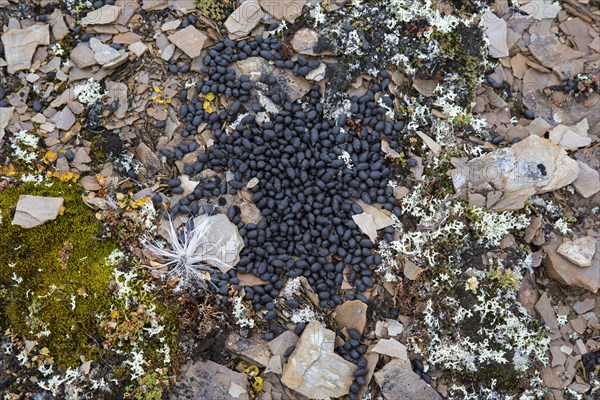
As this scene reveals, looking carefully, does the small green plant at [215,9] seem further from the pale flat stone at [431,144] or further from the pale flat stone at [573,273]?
the pale flat stone at [573,273]

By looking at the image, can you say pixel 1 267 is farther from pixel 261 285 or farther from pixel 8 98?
pixel 261 285

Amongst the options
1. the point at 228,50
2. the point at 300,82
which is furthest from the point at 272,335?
the point at 228,50

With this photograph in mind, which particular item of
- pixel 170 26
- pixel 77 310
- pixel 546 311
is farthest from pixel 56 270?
pixel 546 311

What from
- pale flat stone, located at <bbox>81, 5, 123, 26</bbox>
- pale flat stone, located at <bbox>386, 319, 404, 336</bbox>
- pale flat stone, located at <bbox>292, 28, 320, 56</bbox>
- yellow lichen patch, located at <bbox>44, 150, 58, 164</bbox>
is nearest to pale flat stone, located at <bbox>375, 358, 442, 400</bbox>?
pale flat stone, located at <bbox>386, 319, 404, 336</bbox>

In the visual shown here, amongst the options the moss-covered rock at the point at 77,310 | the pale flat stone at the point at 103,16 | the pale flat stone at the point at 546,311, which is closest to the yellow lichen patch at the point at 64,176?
the moss-covered rock at the point at 77,310

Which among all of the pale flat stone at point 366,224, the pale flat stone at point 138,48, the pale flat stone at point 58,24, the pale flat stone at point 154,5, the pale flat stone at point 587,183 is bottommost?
the pale flat stone at point 366,224

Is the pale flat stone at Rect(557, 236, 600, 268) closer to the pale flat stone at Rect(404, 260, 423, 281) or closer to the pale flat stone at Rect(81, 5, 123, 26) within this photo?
the pale flat stone at Rect(404, 260, 423, 281)
